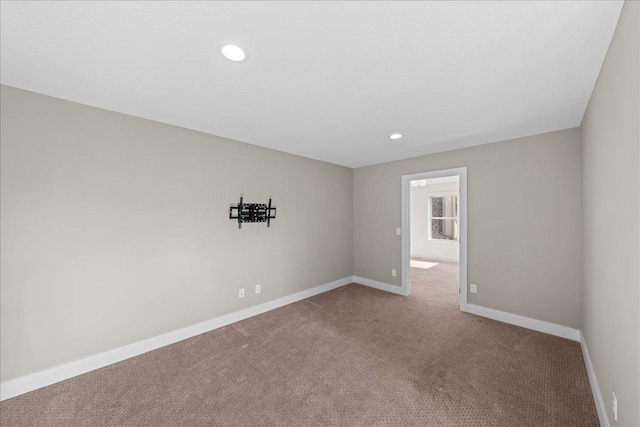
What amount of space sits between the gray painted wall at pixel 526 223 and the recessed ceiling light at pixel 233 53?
330cm

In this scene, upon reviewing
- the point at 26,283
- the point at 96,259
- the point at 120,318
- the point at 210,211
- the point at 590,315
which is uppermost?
the point at 210,211

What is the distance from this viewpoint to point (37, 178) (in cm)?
208

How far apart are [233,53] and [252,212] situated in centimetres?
220

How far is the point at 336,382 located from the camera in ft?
6.97

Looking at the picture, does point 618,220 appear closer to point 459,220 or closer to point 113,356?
point 459,220

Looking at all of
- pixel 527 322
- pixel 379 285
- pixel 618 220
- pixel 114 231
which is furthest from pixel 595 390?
pixel 114 231

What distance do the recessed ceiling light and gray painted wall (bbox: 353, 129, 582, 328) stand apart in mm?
3296

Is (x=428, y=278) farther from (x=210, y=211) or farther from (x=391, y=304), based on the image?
(x=210, y=211)

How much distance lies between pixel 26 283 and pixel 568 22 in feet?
13.2

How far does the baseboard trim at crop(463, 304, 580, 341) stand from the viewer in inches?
112

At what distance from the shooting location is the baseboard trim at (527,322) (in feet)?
9.34

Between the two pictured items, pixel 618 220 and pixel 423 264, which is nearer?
pixel 618 220

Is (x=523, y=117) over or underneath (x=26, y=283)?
over

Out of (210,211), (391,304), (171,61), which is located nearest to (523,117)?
(391,304)
